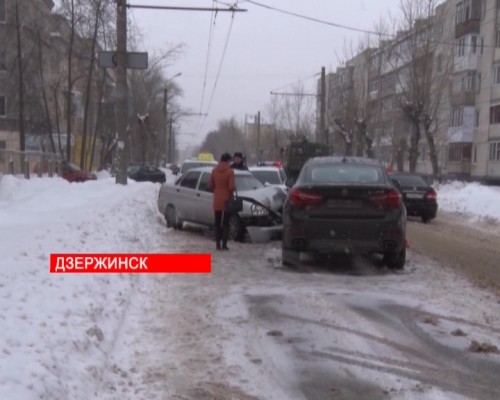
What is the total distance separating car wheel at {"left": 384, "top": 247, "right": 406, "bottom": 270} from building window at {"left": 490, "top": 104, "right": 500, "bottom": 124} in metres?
41.6

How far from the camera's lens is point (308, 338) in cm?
672

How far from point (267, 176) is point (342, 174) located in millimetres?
9950

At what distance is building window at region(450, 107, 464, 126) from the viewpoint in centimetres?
5300

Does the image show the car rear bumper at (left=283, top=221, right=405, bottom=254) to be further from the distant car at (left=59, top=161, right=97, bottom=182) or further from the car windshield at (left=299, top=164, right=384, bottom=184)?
the distant car at (left=59, top=161, right=97, bottom=182)

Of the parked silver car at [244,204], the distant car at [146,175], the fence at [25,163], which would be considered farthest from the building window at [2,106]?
the parked silver car at [244,204]

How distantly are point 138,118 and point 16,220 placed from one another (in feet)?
141

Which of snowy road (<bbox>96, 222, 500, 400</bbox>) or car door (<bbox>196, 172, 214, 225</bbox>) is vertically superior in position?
car door (<bbox>196, 172, 214, 225</bbox>)

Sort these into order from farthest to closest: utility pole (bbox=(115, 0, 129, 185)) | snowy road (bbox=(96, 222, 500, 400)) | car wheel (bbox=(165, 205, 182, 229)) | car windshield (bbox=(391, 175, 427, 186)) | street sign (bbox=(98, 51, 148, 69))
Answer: street sign (bbox=(98, 51, 148, 69)) → utility pole (bbox=(115, 0, 129, 185)) → car windshield (bbox=(391, 175, 427, 186)) → car wheel (bbox=(165, 205, 182, 229)) → snowy road (bbox=(96, 222, 500, 400))

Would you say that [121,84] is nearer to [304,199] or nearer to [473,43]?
[304,199]

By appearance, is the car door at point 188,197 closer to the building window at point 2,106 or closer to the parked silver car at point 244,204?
the parked silver car at point 244,204

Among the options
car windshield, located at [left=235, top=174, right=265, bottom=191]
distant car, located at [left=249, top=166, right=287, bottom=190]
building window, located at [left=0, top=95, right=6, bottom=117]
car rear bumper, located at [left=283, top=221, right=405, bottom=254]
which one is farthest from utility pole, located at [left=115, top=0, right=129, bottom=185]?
building window, located at [left=0, top=95, right=6, bottom=117]

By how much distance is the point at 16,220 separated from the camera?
13.3m

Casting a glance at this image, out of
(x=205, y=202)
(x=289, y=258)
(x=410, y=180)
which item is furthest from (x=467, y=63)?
(x=289, y=258)

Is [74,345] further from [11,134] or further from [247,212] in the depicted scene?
[11,134]
